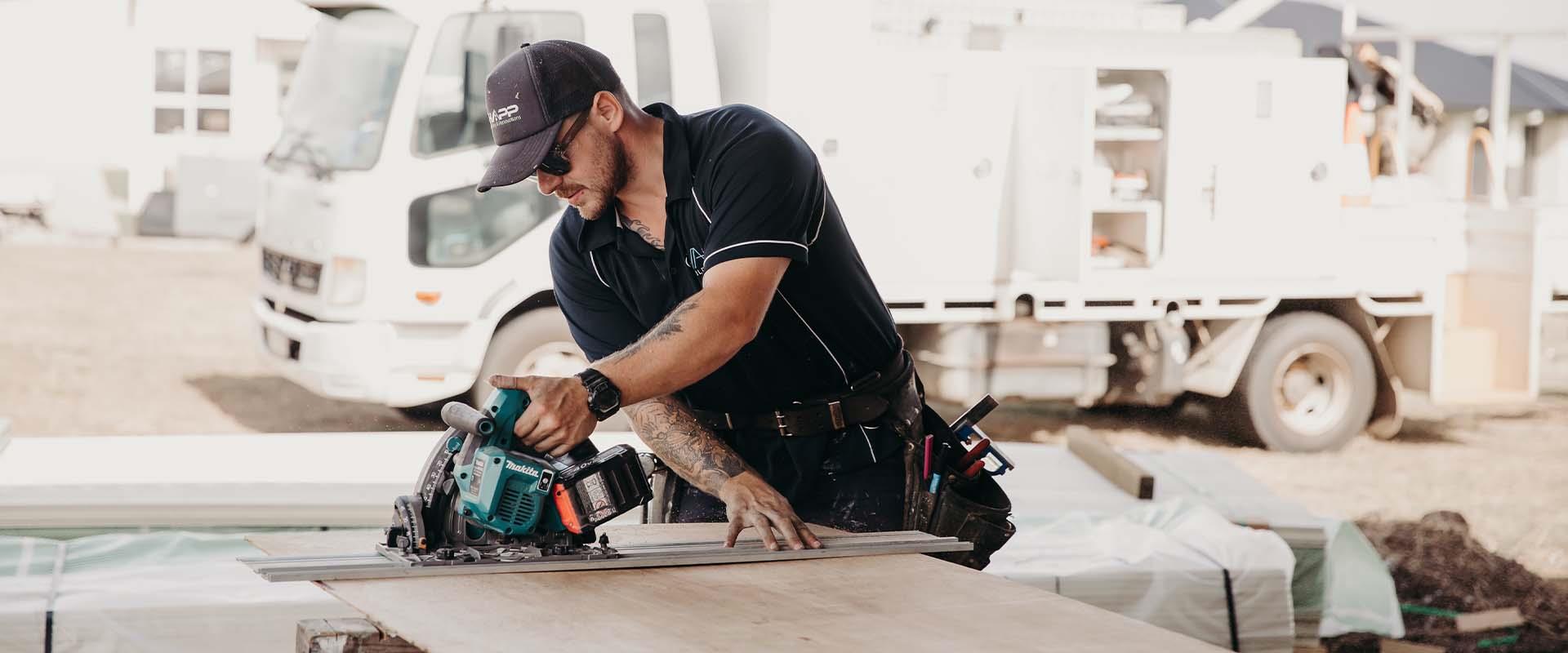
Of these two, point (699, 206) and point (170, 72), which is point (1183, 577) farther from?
point (170, 72)

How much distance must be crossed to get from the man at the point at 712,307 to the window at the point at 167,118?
16.0 meters

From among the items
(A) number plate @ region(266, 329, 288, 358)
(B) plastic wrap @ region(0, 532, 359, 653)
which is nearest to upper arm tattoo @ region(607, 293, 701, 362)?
(B) plastic wrap @ region(0, 532, 359, 653)

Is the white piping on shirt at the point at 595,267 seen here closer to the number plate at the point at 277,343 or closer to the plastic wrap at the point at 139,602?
the plastic wrap at the point at 139,602

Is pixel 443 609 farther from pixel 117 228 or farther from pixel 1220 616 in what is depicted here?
pixel 117 228

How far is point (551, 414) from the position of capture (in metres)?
2.50

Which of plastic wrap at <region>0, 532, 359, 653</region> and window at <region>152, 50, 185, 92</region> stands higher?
window at <region>152, 50, 185, 92</region>

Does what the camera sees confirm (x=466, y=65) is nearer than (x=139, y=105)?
Yes

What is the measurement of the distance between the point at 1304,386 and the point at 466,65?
5.26 meters

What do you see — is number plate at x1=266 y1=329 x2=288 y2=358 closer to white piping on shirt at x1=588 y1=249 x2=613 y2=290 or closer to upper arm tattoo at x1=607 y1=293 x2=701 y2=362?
white piping on shirt at x1=588 y1=249 x2=613 y2=290

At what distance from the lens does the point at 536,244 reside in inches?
297

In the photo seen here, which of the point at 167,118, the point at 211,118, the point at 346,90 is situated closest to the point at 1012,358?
the point at 346,90

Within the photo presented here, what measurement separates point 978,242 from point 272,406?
521 cm

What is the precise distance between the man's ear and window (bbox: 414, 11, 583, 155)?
4.73 m

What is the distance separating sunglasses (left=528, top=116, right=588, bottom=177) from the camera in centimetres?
265
